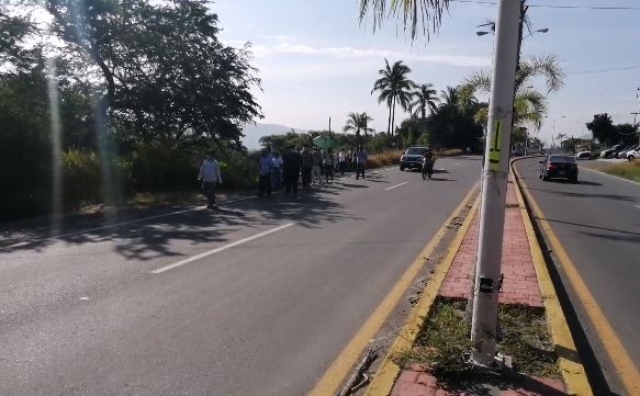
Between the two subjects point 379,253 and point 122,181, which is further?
point 122,181

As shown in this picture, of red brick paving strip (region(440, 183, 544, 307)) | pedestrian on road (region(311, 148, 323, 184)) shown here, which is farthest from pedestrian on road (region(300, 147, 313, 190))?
red brick paving strip (region(440, 183, 544, 307))

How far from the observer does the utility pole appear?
419 cm

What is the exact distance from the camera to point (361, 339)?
5355 millimetres

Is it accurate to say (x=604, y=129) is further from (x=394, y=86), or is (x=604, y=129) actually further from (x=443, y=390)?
(x=443, y=390)

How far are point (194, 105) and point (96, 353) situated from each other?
74.4 feet

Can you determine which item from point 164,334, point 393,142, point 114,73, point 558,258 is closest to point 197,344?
point 164,334

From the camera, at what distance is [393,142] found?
78.6 m

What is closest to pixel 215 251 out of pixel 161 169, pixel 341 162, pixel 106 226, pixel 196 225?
pixel 196 225

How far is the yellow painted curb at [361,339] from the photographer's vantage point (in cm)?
439

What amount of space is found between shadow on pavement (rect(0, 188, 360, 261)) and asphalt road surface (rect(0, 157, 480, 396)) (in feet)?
0.17

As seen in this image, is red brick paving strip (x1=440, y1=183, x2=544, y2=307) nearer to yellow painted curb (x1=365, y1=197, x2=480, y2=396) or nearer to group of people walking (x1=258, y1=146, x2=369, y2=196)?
yellow painted curb (x1=365, y1=197, x2=480, y2=396)

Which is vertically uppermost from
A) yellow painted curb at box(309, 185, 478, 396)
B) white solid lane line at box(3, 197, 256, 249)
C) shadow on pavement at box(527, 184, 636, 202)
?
yellow painted curb at box(309, 185, 478, 396)

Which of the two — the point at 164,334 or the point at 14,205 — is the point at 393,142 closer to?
the point at 14,205

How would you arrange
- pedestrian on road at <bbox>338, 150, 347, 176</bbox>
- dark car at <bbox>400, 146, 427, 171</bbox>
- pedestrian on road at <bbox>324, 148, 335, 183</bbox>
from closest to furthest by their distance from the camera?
pedestrian on road at <bbox>324, 148, 335, 183</bbox>, pedestrian on road at <bbox>338, 150, 347, 176</bbox>, dark car at <bbox>400, 146, 427, 171</bbox>
